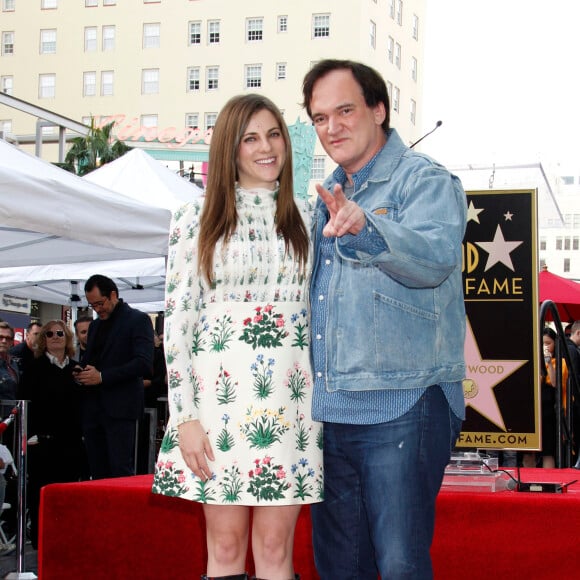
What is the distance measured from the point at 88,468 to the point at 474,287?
13.8 ft

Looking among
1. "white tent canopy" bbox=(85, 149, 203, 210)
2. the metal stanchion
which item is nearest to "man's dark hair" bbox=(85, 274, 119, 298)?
"white tent canopy" bbox=(85, 149, 203, 210)

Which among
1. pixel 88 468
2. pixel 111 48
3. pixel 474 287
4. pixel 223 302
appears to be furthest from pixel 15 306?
pixel 111 48

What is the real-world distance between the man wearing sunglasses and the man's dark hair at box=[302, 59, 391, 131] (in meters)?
4.40

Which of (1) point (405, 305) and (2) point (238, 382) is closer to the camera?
(1) point (405, 305)

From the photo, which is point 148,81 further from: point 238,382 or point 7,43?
point 238,382

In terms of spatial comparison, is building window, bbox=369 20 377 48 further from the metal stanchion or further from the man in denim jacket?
the man in denim jacket

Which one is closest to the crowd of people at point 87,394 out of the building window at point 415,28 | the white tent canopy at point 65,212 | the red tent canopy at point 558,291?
the white tent canopy at point 65,212

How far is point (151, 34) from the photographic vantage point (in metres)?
51.8

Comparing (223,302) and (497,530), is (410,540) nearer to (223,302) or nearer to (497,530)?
(223,302)

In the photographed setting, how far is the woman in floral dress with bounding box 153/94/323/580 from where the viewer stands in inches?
89.7

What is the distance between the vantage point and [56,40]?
174ft

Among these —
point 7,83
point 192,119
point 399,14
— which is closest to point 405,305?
point 192,119

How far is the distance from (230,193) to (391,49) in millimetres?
52855

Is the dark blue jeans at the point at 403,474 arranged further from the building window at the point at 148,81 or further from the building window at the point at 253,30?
the building window at the point at 148,81
